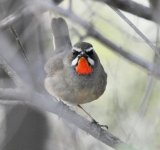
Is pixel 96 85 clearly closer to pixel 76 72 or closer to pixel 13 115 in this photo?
pixel 76 72

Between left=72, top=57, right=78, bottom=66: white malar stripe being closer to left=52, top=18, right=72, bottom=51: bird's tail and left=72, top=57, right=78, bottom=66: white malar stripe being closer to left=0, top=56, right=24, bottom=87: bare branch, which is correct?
left=52, top=18, right=72, bottom=51: bird's tail

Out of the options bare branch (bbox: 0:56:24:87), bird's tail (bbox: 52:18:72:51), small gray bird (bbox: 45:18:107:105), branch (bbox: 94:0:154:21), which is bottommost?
small gray bird (bbox: 45:18:107:105)

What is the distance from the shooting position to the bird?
4.20m

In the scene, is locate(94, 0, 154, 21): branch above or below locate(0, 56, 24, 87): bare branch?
below

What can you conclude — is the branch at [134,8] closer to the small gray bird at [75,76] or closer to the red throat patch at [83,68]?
the small gray bird at [75,76]

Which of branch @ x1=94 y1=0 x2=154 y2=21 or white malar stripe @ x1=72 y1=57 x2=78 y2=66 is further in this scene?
white malar stripe @ x1=72 y1=57 x2=78 y2=66

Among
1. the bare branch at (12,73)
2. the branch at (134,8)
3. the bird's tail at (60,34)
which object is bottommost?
the bird's tail at (60,34)

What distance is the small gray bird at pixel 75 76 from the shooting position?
4.20 m

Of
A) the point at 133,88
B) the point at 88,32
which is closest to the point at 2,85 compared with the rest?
the point at 88,32

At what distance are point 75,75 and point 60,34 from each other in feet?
1.40

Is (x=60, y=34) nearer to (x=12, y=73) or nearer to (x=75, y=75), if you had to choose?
(x=75, y=75)

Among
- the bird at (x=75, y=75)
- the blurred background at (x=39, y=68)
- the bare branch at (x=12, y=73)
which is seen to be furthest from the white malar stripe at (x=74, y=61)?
the bare branch at (x=12, y=73)

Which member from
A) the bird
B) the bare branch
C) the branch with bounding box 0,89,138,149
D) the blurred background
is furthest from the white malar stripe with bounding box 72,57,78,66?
the bare branch

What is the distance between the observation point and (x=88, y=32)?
12.6 ft
